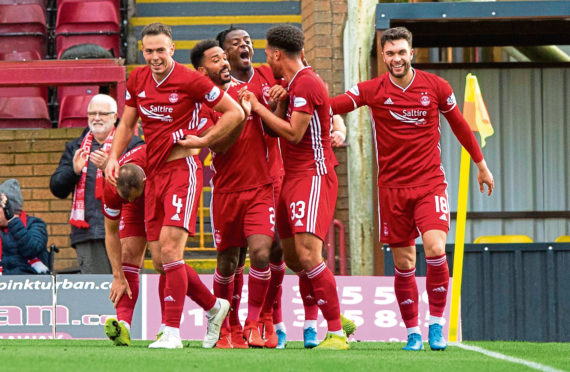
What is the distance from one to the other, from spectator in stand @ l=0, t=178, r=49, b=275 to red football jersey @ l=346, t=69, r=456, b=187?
4.49m

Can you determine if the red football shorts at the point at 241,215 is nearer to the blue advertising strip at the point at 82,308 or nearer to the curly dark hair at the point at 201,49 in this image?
the curly dark hair at the point at 201,49

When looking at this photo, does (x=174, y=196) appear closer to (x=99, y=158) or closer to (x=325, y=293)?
(x=325, y=293)

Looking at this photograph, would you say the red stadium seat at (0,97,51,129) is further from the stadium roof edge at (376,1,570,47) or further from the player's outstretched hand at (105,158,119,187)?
the player's outstretched hand at (105,158,119,187)

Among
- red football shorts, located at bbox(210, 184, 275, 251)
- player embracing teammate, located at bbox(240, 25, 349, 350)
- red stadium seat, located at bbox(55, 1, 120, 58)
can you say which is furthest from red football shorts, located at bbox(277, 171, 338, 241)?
red stadium seat, located at bbox(55, 1, 120, 58)

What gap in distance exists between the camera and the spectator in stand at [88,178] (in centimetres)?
1047

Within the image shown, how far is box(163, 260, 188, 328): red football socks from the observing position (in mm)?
7809

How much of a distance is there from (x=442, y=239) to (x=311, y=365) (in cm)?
192

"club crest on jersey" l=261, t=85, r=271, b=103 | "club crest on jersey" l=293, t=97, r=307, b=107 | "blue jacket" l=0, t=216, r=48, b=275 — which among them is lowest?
"blue jacket" l=0, t=216, r=48, b=275

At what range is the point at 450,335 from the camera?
35.2ft

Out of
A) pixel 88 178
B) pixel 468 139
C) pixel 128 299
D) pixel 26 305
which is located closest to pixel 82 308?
pixel 26 305

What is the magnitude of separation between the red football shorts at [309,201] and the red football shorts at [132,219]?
3.74 feet

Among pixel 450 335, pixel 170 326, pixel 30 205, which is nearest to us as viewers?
pixel 170 326

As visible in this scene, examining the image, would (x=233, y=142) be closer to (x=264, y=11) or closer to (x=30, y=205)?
(x=30, y=205)

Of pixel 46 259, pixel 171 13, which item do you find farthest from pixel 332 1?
pixel 46 259
